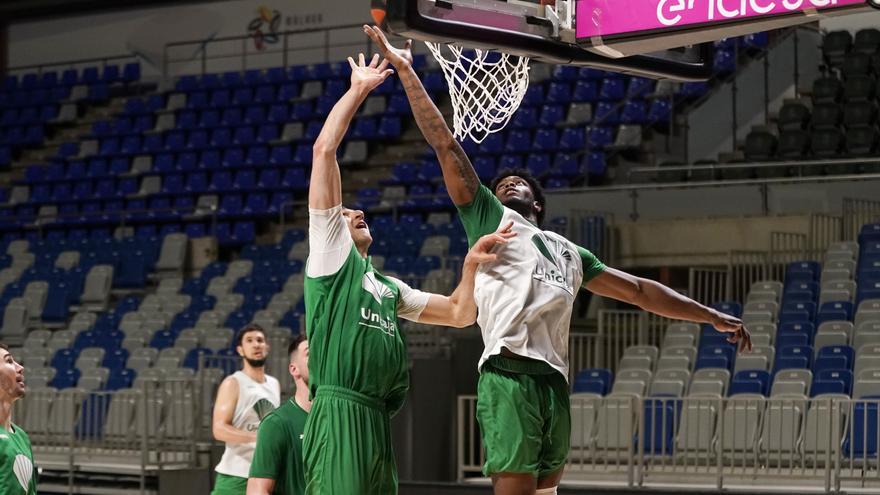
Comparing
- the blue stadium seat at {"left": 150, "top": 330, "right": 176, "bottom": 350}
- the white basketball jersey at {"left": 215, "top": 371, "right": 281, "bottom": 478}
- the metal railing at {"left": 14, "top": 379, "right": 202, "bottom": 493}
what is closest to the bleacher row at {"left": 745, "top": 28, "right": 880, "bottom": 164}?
the blue stadium seat at {"left": 150, "top": 330, "right": 176, "bottom": 350}

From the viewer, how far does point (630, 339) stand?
16.7 meters

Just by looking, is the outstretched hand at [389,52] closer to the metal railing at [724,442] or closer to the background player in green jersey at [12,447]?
the background player in green jersey at [12,447]

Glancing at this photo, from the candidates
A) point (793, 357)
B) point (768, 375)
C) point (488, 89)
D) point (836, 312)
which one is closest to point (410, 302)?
point (488, 89)

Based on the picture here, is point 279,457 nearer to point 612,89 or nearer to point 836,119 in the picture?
point 836,119

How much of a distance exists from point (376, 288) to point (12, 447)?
207 cm

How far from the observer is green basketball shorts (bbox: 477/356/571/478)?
19.1 feet

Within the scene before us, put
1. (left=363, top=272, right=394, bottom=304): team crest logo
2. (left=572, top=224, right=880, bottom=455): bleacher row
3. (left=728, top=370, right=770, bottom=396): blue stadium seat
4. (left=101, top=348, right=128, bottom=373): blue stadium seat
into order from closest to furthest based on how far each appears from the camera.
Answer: (left=363, top=272, right=394, bottom=304): team crest logo, (left=572, top=224, right=880, bottom=455): bleacher row, (left=728, top=370, right=770, bottom=396): blue stadium seat, (left=101, top=348, right=128, bottom=373): blue stadium seat

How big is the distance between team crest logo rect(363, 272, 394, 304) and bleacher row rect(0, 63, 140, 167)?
23.2 meters

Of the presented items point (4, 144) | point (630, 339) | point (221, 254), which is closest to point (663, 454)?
point (630, 339)

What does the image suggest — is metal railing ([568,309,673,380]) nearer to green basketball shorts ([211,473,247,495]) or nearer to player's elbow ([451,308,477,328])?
green basketball shorts ([211,473,247,495])

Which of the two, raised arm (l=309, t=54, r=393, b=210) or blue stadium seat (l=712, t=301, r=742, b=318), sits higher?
blue stadium seat (l=712, t=301, r=742, b=318)

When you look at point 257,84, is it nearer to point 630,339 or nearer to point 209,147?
point 209,147

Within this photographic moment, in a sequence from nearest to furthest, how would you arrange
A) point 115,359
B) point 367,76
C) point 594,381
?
point 367,76 < point 594,381 < point 115,359

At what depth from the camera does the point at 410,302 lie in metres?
6.00
